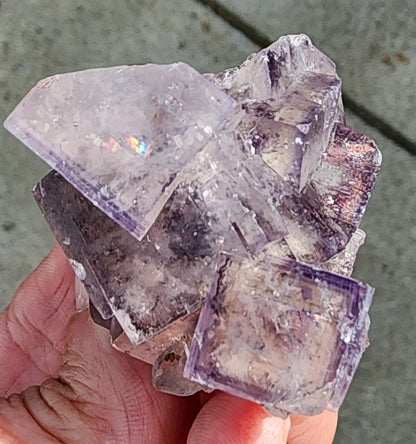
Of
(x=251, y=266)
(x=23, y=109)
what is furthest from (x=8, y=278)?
(x=251, y=266)

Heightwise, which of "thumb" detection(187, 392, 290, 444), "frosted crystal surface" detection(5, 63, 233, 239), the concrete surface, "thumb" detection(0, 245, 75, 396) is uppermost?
"frosted crystal surface" detection(5, 63, 233, 239)

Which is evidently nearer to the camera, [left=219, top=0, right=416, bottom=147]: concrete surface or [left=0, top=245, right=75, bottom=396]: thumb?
[left=0, top=245, right=75, bottom=396]: thumb

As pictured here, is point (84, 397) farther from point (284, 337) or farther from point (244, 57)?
point (244, 57)

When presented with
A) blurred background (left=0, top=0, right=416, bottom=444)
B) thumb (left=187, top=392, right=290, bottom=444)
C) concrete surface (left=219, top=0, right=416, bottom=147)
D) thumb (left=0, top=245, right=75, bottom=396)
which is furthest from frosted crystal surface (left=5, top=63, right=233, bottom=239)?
concrete surface (left=219, top=0, right=416, bottom=147)

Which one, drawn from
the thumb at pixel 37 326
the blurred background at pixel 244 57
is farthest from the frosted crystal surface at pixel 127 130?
the blurred background at pixel 244 57

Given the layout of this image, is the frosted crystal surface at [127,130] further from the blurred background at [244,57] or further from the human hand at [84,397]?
the blurred background at [244,57]

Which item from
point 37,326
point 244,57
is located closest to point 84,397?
point 37,326

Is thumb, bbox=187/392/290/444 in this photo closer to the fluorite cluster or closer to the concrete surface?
the fluorite cluster
